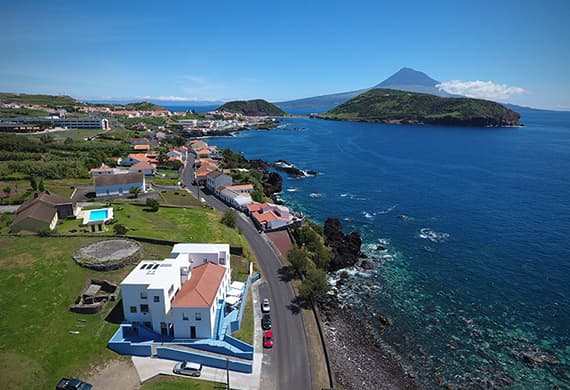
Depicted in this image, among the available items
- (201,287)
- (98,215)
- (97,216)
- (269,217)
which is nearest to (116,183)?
(98,215)

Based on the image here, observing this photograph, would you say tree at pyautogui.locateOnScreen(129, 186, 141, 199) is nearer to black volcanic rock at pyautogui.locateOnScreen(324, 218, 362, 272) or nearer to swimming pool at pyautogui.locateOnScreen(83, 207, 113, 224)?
swimming pool at pyautogui.locateOnScreen(83, 207, 113, 224)

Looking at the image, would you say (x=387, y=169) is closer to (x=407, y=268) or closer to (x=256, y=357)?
(x=407, y=268)

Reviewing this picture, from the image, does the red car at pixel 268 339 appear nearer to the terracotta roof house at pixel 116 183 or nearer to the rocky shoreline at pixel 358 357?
the rocky shoreline at pixel 358 357

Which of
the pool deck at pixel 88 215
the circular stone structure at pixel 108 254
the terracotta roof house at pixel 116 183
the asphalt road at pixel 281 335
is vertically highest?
the terracotta roof house at pixel 116 183

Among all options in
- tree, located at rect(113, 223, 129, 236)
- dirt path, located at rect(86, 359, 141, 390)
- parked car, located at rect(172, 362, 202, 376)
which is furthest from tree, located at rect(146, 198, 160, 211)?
parked car, located at rect(172, 362, 202, 376)

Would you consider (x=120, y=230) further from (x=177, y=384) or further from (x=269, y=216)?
(x=177, y=384)

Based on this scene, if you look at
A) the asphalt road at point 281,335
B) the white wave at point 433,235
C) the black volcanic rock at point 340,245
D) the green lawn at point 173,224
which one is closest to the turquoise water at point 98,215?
the green lawn at point 173,224

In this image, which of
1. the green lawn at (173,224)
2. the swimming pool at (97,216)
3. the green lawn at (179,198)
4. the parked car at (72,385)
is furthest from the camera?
the green lawn at (179,198)
